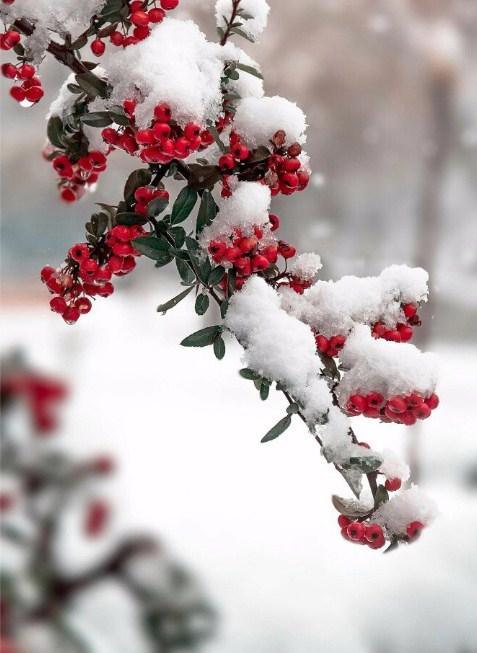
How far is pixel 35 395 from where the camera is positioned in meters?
1.41

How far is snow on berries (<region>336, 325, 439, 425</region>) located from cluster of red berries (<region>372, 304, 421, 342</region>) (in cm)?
2

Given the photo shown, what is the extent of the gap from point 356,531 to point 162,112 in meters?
0.23

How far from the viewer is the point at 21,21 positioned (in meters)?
0.34

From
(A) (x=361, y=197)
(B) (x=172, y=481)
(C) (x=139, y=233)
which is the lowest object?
(C) (x=139, y=233)

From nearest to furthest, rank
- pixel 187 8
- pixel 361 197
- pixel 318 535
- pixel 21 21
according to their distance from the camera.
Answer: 1. pixel 21 21
2. pixel 187 8
3. pixel 318 535
4. pixel 361 197

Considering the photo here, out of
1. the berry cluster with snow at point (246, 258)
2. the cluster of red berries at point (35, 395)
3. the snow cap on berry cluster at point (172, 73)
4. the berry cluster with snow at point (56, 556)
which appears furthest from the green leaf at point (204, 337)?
the cluster of red berries at point (35, 395)

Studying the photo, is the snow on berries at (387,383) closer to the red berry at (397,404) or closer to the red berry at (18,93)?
the red berry at (397,404)

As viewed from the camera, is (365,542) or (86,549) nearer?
(365,542)

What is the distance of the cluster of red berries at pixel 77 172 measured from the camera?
43 cm

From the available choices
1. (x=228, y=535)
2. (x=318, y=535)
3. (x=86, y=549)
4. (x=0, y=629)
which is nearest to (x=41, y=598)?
(x=0, y=629)

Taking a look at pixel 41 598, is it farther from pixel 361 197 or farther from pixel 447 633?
pixel 361 197

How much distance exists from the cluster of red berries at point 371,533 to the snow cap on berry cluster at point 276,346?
0.07 meters

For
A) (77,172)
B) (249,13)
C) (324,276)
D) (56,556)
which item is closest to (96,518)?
(56,556)

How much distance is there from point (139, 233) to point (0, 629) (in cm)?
103
